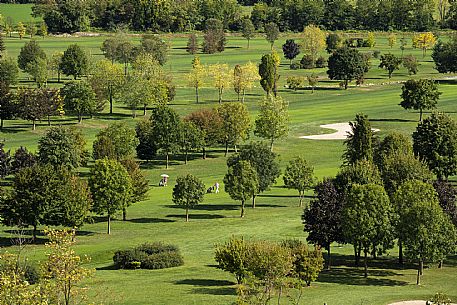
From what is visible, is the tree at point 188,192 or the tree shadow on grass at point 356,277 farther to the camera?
the tree at point 188,192

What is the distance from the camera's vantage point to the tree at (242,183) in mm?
98188

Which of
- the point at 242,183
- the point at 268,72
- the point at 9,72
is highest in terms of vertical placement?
the point at 268,72

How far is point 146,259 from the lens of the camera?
77.8m

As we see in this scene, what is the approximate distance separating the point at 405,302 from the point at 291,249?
897 centimetres

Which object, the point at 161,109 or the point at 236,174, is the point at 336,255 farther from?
the point at 161,109

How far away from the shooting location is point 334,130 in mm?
150000

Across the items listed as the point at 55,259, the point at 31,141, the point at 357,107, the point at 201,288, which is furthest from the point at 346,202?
the point at 357,107

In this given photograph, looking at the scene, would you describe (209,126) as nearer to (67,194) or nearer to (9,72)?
(67,194)

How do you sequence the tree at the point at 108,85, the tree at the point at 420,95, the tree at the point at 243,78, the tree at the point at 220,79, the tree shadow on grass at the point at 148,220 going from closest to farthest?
the tree shadow on grass at the point at 148,220, the tree at the point at 420,95, the tree at the point at 108,85, the tree at the point at 220,79, the tree at the point at 243,78

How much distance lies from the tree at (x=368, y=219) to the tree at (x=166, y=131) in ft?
164

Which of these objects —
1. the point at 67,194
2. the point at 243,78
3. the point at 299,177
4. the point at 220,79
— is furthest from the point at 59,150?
the point at 243,78

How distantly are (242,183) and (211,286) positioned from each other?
28.9 m

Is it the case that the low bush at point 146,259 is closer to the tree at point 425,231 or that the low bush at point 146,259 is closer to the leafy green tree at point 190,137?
the tree at point 425,231

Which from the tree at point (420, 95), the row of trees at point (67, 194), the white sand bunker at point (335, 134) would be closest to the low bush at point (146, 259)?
the row of trees at point (67, 194)
